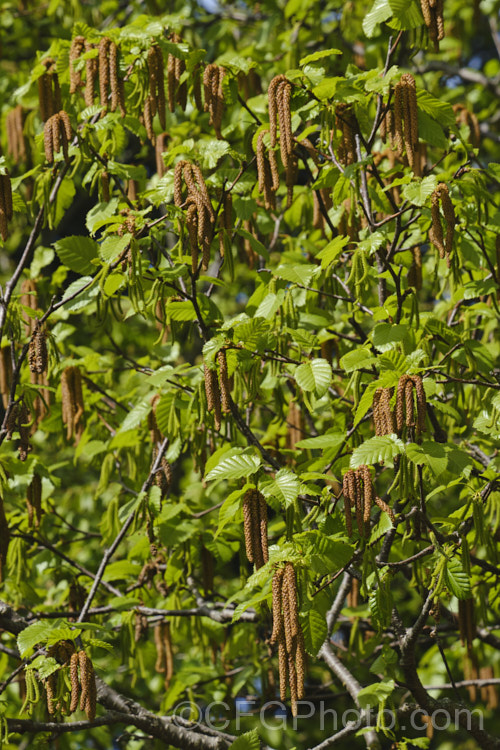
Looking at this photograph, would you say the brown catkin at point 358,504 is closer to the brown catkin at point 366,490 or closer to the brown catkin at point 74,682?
the brown catkin at point 366,490

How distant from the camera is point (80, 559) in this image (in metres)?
5.98

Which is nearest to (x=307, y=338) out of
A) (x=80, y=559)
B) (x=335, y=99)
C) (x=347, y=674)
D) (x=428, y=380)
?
(x=428, y=380)

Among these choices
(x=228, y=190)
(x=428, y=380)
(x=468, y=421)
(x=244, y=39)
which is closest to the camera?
(x=428, y=380)

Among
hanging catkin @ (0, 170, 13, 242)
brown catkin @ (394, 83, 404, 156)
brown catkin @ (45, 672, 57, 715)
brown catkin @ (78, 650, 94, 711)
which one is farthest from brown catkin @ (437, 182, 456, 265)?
brown catkin @ (45, 672, 57, 715)

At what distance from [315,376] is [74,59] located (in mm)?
1706

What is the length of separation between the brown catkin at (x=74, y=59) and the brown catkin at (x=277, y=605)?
2.17 meters

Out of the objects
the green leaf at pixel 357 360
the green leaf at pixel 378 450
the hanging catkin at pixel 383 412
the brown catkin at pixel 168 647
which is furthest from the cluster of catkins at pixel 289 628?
the brown catkin at pixel 168 647

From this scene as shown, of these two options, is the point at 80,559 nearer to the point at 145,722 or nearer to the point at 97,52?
the point at 145,722

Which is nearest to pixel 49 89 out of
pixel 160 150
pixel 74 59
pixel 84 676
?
pixel 74 59

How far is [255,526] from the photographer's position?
8.46 feet

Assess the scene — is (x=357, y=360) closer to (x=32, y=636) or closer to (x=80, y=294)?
(x=80, y=294)

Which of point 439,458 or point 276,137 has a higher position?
point 276,137

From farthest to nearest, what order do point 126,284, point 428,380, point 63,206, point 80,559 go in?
point 80,559
point 63,206
point 126,284
point 428,380

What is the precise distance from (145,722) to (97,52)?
2593 millimetres
